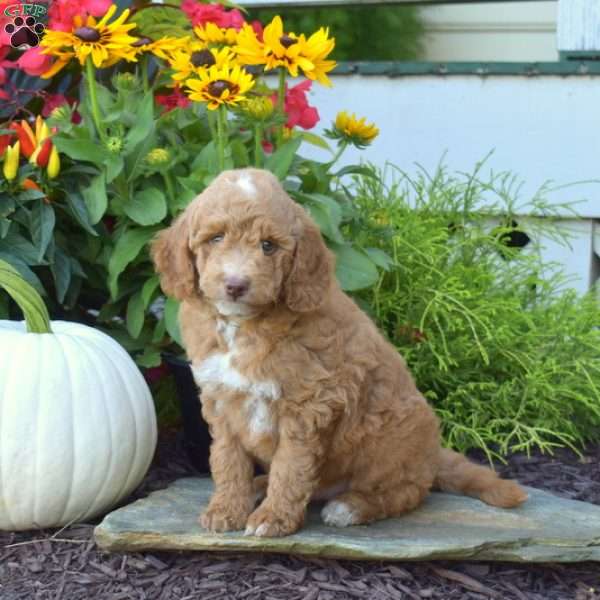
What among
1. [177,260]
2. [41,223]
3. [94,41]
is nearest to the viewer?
[177,260]

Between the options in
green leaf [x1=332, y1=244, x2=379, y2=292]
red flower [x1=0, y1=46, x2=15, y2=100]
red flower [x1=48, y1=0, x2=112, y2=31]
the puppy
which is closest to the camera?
the puppy

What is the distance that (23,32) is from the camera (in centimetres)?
445

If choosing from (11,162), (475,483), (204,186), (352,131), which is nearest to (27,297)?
(11,162)

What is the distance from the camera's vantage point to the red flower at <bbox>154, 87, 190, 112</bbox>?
4392 mm

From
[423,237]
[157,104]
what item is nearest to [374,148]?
[423,237]

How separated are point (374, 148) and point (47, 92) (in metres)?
1.90

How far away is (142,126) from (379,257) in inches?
41.8

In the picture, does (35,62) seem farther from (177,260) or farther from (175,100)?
(177,260)

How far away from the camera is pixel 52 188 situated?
13.5ft

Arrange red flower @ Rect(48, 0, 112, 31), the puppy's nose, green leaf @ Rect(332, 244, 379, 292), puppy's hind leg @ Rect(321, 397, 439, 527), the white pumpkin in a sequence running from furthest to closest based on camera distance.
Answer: green leaf @ Rect(332, 244, 379, 292)
red flower @ Rect(48, 0, 112, 31)
the white pumpkin
puppy's hind leg @ Rect(321, 397, 439, 527)
the puppy's nose

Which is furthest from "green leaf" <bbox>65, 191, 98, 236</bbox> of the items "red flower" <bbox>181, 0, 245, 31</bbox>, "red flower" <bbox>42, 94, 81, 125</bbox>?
"red flower" <bbox>181, 0, 245, 31</bbox>

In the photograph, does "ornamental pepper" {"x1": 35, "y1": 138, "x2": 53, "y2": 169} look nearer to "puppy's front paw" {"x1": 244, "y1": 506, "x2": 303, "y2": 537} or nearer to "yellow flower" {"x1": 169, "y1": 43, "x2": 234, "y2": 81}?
"yellow flower" {"x1": 169, "y1": 43, "x2": 234, "y2": 81}

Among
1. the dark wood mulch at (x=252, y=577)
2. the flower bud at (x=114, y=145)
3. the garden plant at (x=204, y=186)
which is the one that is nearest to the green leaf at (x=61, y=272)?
the garden plant at (x=204, y=186)

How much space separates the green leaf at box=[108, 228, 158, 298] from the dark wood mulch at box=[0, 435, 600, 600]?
966 mm
